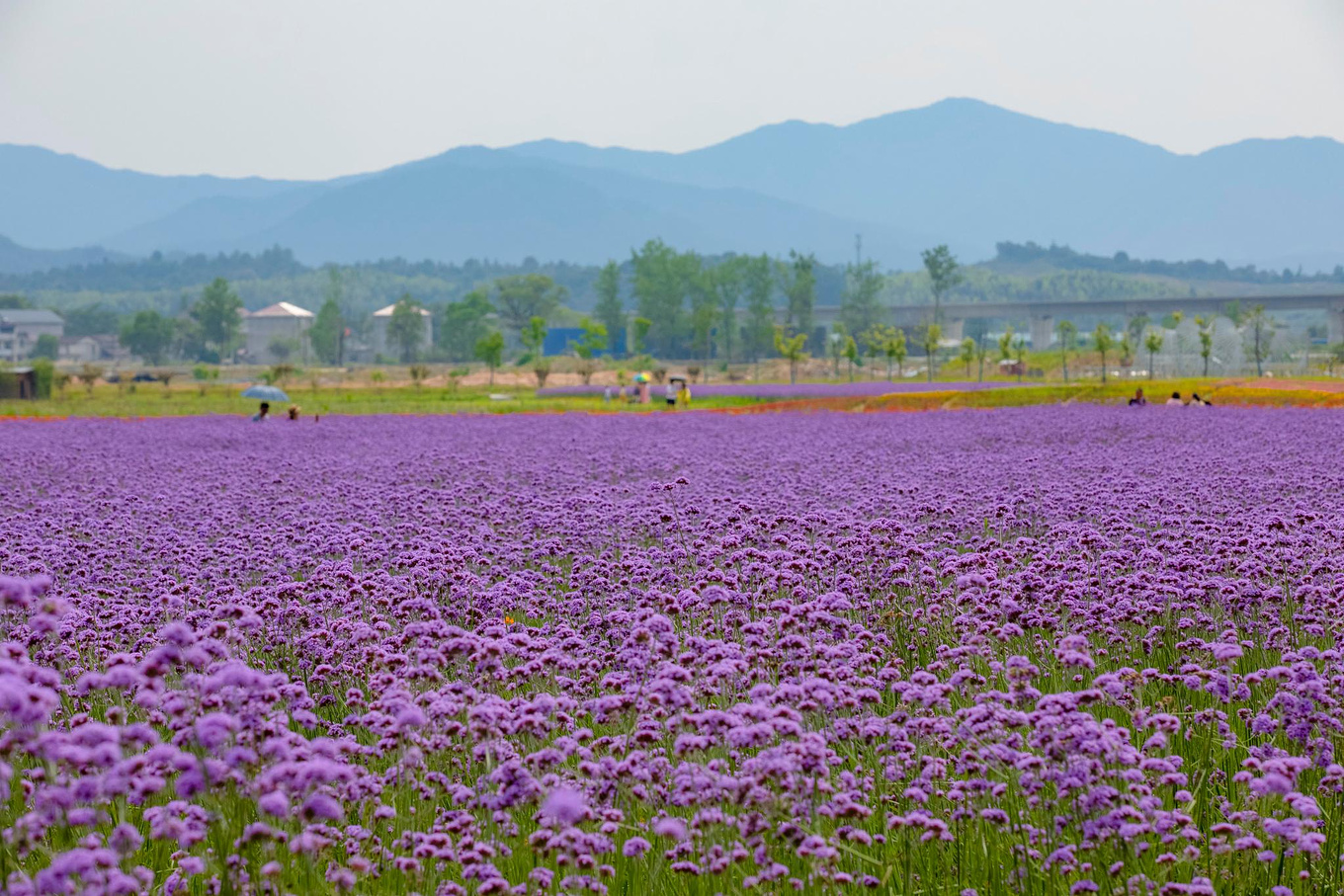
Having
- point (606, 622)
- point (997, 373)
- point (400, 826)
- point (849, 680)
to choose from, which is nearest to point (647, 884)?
point (400, 826)

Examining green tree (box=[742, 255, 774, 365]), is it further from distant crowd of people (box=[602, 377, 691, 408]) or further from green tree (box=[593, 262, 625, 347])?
distant crowd of people (box=[602, 377, 691, 408])

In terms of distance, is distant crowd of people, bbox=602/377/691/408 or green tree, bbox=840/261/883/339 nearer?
distant crowd of people, bbox=602/377/691/408

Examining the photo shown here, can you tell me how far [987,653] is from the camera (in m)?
7.06

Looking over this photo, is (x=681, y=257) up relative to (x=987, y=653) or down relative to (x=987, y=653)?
up

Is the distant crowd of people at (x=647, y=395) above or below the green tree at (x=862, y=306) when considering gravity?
below

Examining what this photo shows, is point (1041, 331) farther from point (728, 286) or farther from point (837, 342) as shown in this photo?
point (837, 342)

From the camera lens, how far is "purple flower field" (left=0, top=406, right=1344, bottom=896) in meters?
4.48

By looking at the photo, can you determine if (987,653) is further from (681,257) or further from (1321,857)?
(681,257)

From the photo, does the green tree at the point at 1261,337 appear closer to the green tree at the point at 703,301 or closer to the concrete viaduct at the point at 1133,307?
the green tree at the point at 703,301

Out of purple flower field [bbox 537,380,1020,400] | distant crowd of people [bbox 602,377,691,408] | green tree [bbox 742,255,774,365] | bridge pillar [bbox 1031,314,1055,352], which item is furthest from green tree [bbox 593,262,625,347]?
distant crowd of people [bbox 602,377,691,408]

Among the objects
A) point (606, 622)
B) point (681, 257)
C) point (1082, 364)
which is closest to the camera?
point (606, 622)

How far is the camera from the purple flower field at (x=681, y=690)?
448cm

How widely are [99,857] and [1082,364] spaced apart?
4608 inches

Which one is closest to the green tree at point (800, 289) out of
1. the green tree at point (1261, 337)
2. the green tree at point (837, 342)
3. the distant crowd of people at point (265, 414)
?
the green tree at point (837, 342)
